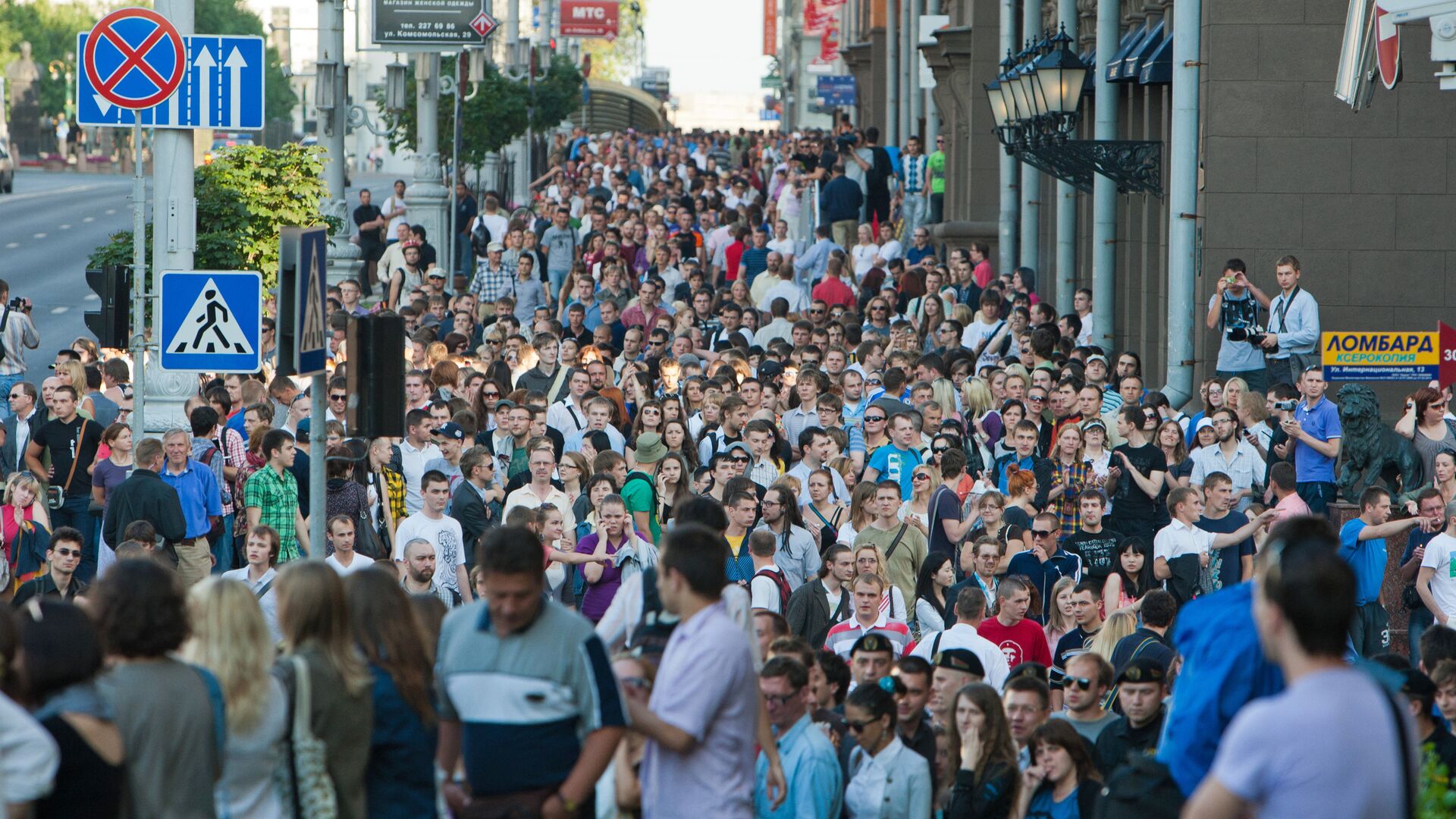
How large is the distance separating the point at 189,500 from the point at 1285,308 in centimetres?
900

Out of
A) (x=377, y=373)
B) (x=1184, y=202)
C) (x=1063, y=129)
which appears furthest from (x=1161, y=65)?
(x=377, y=373)

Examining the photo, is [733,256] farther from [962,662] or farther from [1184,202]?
[962,662]

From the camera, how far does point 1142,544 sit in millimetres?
13141

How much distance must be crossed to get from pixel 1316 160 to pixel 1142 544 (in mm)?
5981

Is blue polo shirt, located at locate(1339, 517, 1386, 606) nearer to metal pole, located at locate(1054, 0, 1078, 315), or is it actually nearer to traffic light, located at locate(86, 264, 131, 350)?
traffic light, located at locate(86, 264, 131, 350)

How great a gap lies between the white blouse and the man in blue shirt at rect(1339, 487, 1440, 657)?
5.69 meters

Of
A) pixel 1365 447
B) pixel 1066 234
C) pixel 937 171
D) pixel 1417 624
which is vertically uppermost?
pixel 937 171

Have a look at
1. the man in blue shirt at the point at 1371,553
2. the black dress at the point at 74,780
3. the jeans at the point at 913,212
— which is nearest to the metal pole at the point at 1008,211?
the jeans at the point at 913,212

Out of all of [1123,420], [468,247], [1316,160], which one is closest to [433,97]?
[468,247]

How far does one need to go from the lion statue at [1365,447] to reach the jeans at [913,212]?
782 inches

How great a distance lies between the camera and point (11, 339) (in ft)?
67.7

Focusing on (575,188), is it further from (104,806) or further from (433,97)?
(104,806)

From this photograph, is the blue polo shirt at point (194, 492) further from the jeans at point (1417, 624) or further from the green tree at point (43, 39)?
the green tree at point (43, 39)

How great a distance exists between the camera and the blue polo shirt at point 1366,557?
12.8 meters
